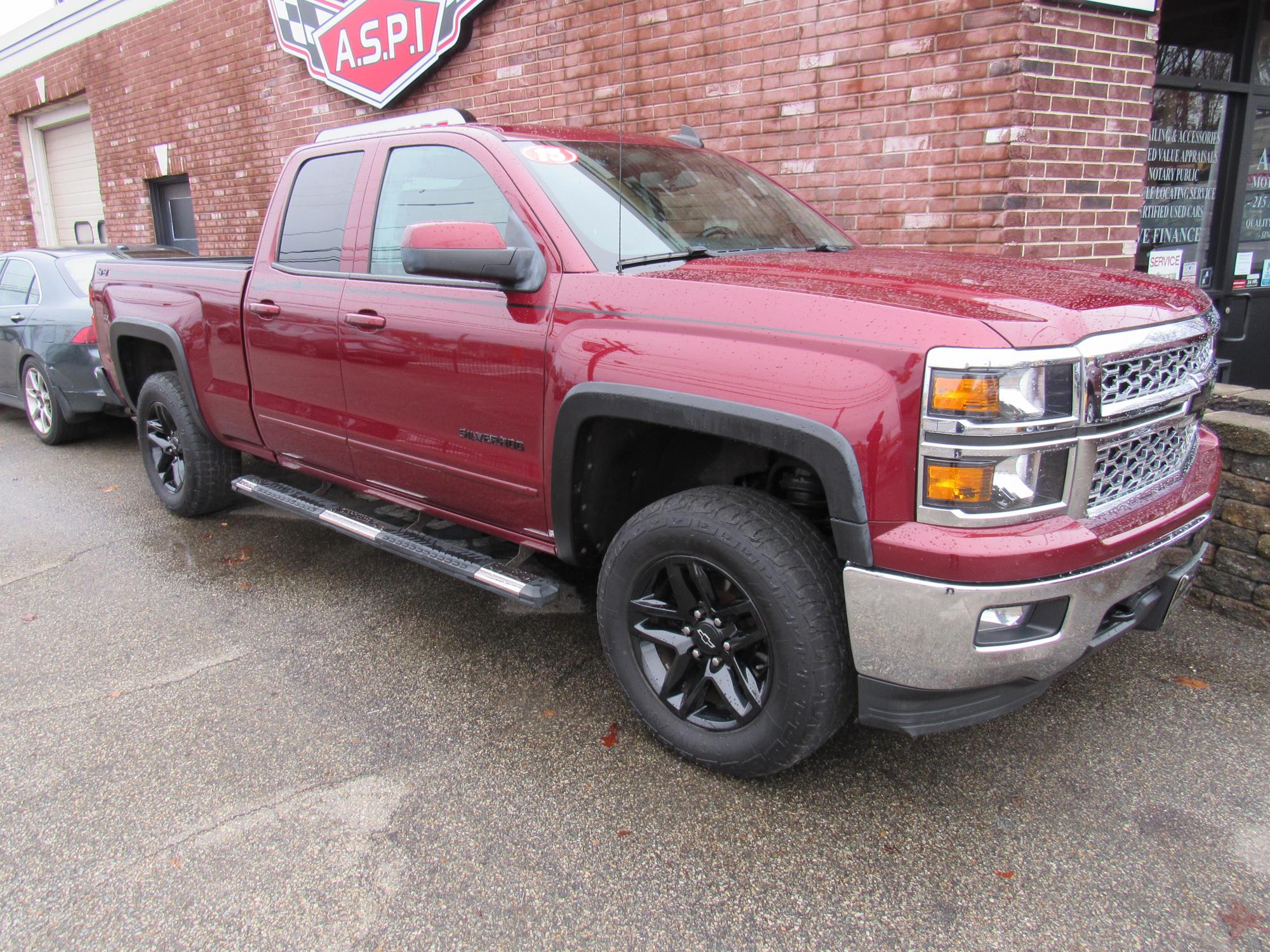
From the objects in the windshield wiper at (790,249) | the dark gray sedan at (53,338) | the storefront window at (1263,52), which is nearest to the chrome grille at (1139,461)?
the windshield wiper at (790,249)

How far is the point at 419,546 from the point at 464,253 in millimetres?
1245

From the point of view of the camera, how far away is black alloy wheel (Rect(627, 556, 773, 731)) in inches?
100

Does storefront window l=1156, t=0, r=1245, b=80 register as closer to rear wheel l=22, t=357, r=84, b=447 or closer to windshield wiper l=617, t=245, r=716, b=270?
windshield wiper l=617, t=245, r=716, b=270

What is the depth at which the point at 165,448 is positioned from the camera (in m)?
5.16

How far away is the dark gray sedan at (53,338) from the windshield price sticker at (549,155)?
4723 mm

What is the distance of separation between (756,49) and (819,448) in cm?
453

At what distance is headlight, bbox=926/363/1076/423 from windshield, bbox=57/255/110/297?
6963 millimetres

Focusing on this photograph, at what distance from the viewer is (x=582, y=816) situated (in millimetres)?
2545

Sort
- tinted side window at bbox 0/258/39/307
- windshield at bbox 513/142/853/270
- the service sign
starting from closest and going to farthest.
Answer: windshield at bbox 513/142/853/270, tinted side window at bbox 0/258/39/307, the service sign

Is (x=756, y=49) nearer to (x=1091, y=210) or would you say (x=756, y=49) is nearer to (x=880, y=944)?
(x=1091, y=210)

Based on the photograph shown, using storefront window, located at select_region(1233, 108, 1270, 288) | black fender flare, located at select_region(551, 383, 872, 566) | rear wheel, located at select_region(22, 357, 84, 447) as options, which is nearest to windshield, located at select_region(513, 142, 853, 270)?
black fender flare, located at select_region(551, 383, 872, 566)

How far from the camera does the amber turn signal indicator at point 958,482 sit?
2.08m

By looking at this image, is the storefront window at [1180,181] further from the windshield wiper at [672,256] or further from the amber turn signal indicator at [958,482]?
the amber turn signal indicator at [958,482]

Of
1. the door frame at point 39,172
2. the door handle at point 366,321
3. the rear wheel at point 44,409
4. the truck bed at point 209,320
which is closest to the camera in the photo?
the door handle at point 366,321
